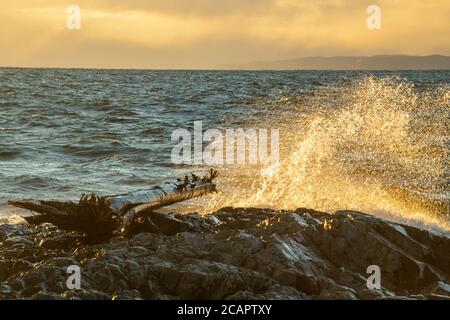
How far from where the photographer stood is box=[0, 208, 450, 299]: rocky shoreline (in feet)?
19.3

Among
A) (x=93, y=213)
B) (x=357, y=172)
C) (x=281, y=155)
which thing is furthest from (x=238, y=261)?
(x=281, y=155)

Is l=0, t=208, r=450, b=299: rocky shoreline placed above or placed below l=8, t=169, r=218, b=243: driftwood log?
below

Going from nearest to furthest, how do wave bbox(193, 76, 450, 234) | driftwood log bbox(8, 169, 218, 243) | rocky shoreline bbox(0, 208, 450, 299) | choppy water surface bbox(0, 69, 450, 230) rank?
rocky shoreline bbox(0, 208, 450, 299) → driftwood log bbox(8, 169, 218, 243) → wave bbox(193, 76, 450, 234) → choppy water surface bbox(0, 69, 450, 230)

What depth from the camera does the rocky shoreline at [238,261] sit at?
19.3 ft

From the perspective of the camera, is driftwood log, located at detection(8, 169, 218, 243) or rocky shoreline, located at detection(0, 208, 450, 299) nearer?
rocky shoreline, located at detection(0, 208, 450, 299)

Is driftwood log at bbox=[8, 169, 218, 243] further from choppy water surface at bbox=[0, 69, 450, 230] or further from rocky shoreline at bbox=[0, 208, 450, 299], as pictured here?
choppy water surface at bbox=[0, 69, 450, 230]

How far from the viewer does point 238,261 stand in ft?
21.3

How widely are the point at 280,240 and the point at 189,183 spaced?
347 centimetres

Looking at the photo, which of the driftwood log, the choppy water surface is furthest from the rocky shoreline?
the choppy water surface

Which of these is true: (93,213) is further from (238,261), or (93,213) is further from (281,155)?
(281,155)

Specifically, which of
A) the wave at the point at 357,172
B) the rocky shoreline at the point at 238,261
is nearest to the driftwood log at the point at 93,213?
the rocky shoreline at the point at 238,261

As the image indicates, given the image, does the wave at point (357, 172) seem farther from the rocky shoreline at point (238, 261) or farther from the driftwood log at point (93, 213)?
the driftwood log at point (93, 213)

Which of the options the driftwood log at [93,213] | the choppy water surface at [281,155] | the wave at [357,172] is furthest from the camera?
the choppy water surface at [281,155]
